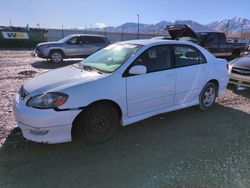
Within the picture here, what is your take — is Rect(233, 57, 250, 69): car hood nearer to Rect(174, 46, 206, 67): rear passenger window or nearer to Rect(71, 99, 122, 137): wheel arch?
Rect(174, 46, 206, 67): rear passenger window

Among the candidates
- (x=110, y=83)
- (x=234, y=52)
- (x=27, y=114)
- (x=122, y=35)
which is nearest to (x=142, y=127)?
(x=110, y=83)

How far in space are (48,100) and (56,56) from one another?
10965mm

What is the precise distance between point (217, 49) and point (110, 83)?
36.6 ft

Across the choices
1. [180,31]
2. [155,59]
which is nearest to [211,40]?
[180,31]

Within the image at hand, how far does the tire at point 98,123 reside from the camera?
390 centimetres

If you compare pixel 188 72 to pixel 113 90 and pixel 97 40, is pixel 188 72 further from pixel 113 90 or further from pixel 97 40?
pixel 97 40

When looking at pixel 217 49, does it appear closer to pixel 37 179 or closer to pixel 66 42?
pixel 66 42

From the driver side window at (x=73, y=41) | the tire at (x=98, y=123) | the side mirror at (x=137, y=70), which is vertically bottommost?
the tire at (x=98, y=123)

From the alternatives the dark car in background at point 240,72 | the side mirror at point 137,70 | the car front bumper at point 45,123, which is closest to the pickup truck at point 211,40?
the dark car in background at point 240,72

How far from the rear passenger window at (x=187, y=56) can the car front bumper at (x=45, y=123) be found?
2411 mm

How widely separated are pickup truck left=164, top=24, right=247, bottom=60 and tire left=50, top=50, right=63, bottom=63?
5866mm

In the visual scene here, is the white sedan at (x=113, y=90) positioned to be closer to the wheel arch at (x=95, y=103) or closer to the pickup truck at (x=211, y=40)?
the wheel arch at (x=95, y=103)

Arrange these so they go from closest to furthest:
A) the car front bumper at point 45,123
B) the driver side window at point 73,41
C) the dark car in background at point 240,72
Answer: the car front bumper at point 45,123 < the dark car in background at point 240,72 < the driver side window at point 73,41

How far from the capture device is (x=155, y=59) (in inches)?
189
